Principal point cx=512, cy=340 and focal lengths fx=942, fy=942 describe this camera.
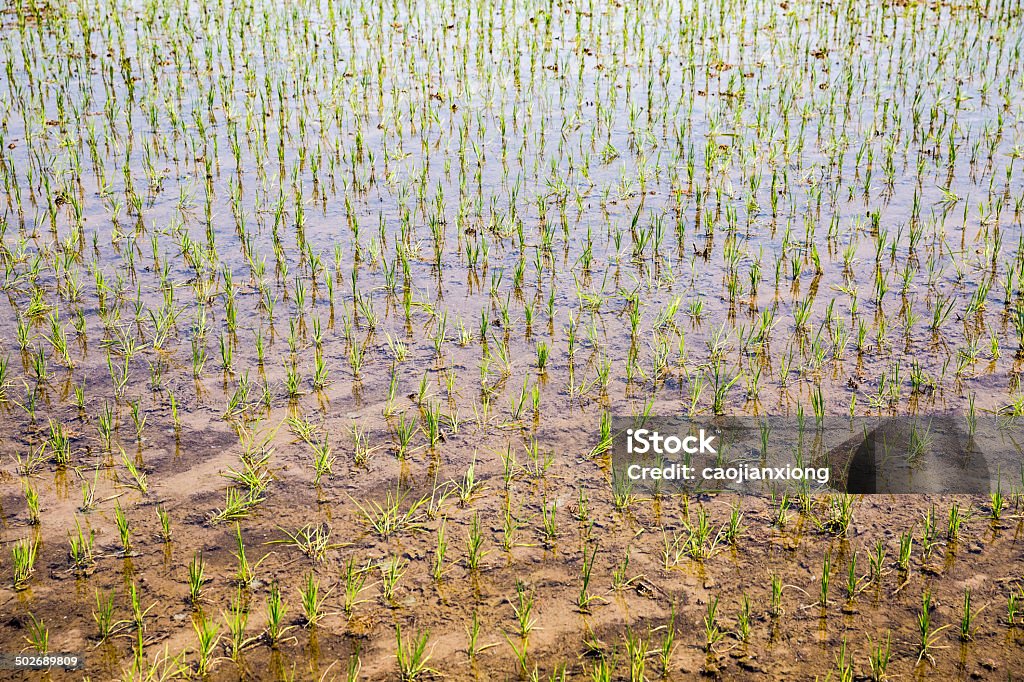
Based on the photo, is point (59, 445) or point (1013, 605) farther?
point (59, 445)

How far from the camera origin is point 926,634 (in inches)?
106

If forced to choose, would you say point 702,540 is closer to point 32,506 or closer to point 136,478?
point 136,478

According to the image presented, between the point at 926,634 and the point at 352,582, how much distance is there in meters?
1.72

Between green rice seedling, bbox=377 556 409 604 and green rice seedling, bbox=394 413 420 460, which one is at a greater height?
green rice seedling, bbox=394 413 420 460

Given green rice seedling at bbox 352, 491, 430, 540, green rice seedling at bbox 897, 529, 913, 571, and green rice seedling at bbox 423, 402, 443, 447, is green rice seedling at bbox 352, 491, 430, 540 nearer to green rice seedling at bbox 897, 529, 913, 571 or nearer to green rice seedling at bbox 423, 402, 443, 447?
green rice seedling at bbox 423, 402, 443, 447

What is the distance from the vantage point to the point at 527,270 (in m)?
5.22

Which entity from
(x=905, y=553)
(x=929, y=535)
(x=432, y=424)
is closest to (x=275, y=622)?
(x=432, y=424)

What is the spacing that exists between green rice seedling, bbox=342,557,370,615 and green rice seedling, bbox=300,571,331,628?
0.07 meters

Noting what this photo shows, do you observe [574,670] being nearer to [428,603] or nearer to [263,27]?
[428,603]

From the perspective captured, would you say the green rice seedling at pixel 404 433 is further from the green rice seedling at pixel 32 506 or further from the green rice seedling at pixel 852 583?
the green rice seedling at pixel 852 583

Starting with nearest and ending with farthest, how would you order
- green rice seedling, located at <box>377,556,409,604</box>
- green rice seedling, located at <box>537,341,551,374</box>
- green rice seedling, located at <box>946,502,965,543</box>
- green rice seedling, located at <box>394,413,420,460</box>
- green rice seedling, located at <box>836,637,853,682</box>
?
green rice seedling, located at <box>836,637,853,682</box> < green rice seedling, located at <box>377,556,409,604</box> < green rice seedling, located at <box>946,502,965,543</box> < green rice seedling, located at <box>394,413,420,460</box> < green rice seedling, located at <box>537,341,551,374</box>

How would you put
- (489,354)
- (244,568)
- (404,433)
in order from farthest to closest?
1. (489,354)
2. (404,433)
3. (244,568)

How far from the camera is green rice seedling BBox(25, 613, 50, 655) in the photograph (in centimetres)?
272

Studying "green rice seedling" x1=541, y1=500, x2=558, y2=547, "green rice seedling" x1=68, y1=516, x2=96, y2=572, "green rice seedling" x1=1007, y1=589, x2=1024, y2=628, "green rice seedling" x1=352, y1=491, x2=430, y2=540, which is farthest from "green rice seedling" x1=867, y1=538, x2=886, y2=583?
"green rice seedling" x1=68, y1=516, x2=96, y2=572
